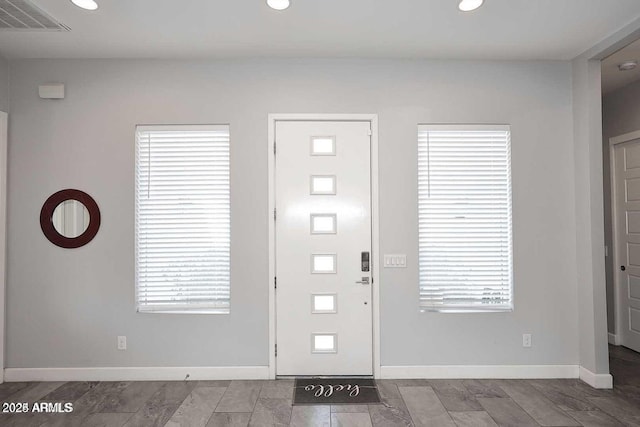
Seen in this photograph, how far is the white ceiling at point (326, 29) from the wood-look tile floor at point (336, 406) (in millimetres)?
2755

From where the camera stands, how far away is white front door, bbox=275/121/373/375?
3404mm

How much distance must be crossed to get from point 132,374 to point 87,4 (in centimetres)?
285

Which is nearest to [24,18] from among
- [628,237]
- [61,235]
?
[61,235]

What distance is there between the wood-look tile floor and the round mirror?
4.21ft

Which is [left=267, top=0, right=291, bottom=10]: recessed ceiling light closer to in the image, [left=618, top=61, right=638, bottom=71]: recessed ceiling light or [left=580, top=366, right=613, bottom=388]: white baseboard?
[left=618, top=61, right=638, bottom=71]: recessed ceiling light

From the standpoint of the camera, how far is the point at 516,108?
3.50m

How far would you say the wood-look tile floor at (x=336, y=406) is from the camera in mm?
2697

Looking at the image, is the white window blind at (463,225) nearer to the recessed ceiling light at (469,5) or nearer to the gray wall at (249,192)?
the gray wall at (249,192)

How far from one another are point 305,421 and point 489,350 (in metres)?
1.74

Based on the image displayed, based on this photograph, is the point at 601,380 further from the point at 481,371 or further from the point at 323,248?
the point at 323,248

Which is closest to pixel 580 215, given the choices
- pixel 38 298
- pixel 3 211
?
pixel 38 298

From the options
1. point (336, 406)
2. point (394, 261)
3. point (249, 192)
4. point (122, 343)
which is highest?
point (249, 192)

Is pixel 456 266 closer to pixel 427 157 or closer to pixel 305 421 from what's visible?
pixel 427 157

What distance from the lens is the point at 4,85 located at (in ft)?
11.3
